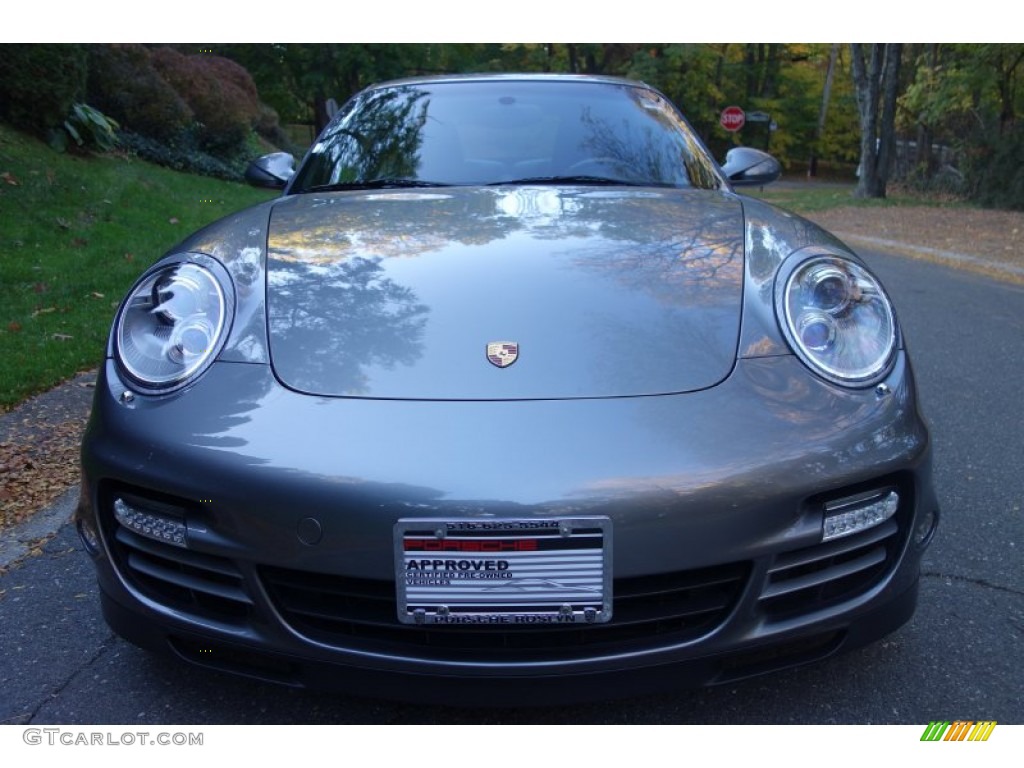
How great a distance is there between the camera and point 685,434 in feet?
5.29

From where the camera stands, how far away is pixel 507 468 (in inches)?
60.7

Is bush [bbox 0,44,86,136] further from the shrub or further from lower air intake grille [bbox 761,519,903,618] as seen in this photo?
lower air intake grille [bbox 761,519,903,618]

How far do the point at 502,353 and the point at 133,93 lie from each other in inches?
466

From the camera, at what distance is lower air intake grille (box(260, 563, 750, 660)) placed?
1.61 metres

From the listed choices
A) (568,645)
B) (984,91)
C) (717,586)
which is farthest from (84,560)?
(984,91)

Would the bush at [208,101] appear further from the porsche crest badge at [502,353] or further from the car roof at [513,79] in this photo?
the porsche crest badge at [502,353]

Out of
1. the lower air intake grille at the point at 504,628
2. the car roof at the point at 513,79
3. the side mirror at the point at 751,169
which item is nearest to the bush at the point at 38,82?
the car roof at the point at 513,79

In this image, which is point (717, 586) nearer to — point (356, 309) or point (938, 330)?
point (356, 309)

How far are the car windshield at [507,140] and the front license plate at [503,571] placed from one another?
159cm

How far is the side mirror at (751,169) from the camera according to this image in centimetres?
336

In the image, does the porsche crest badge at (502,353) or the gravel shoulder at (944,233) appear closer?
the porsche crest badge at (502,353)

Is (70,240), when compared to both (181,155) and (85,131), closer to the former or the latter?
(85,131)
